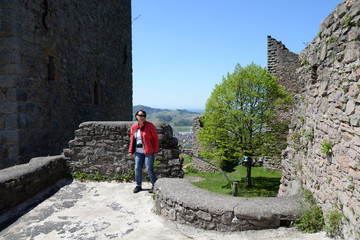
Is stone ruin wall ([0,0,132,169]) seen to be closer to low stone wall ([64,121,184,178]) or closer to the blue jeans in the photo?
low stone wall ([64,121,184,178])

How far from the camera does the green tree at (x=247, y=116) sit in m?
16.1

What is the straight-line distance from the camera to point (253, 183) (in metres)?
17.0

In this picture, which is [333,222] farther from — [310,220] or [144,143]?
[144,143]

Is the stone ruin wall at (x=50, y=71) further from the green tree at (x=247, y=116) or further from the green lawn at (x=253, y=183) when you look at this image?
the green lawn at (x=253, y=183)

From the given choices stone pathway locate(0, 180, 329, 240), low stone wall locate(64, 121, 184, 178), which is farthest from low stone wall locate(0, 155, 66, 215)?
low stone wall locate(64, 121, 184, 178)

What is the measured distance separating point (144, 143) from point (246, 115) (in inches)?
455

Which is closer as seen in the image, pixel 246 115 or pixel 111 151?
pixel 111 151

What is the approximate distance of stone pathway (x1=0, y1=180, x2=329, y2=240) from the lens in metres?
3.80

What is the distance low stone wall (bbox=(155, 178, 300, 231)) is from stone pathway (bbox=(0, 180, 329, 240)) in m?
0.09

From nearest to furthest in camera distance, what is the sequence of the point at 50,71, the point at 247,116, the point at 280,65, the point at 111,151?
the point at 111,151 → the point at 50,71 → the point at 247,116 → the point at 280,65

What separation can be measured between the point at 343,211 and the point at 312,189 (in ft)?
3.32

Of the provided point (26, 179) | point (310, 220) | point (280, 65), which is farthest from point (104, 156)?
point (280, 65)

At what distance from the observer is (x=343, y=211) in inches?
132

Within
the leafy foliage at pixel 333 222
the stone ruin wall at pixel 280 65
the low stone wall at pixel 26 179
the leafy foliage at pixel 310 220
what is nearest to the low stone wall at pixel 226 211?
the leafy foliage at pixel 310 220
